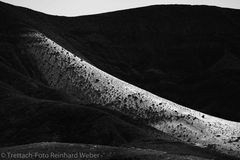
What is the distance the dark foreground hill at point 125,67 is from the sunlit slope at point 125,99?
1542 millimetres

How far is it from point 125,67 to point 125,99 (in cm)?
2223

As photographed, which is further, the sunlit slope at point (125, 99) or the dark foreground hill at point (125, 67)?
the sunlit slope at point (125, 99)

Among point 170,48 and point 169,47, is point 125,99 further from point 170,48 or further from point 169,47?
point 169,47

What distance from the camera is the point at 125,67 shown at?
193 ft

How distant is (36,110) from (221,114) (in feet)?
86.8

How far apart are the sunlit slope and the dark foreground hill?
1.54 meters

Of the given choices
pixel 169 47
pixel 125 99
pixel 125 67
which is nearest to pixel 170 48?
pixel 169 47

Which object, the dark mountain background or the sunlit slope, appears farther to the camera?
the dark mountain background

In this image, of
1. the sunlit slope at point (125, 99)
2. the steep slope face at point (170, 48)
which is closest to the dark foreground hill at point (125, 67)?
the steep slope face at point (170, 48)

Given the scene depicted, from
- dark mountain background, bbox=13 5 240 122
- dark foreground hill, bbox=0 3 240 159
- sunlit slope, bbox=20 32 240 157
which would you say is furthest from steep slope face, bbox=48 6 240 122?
sunlit slope, bbox=20 32 240 157

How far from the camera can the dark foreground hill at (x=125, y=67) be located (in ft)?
87.0

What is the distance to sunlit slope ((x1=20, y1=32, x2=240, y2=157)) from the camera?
3080cm

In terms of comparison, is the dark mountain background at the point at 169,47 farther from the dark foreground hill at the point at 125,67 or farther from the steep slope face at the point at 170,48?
the dark foreground hill at the point at 125,67

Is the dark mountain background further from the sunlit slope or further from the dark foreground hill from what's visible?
the sunlit slope
